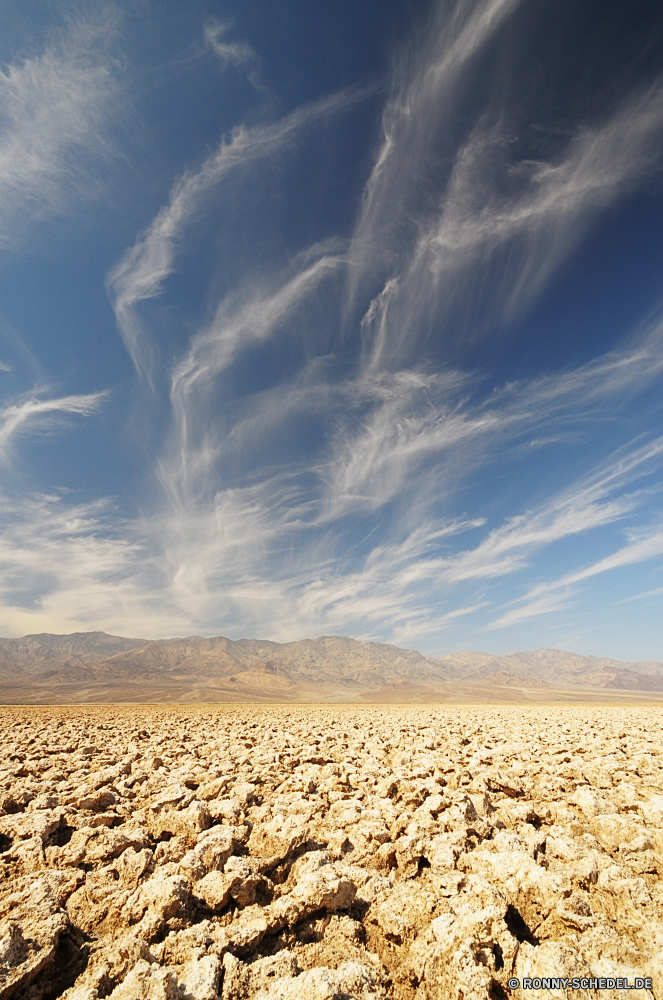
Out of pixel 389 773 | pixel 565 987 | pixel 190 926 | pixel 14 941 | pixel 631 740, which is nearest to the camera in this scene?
pixel 565 987

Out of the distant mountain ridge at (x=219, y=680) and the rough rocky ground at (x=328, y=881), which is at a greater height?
the rough rocky ground at (x=328, y=881)

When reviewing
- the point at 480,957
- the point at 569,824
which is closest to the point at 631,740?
the point at 569,824

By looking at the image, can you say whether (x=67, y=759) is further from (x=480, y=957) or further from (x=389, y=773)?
(x=480, y=957)

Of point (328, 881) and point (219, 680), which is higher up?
point (328, 881)

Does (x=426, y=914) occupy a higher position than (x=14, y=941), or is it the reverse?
(x=14, y=941)

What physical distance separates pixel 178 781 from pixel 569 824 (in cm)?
504

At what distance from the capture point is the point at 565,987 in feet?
7.68

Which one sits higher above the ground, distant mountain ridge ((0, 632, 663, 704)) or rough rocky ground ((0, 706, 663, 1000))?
rough rocky ground ((0, 706, 663, 1000))

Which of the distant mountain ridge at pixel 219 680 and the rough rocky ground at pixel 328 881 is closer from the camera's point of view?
the rough rocky ground at pixel 328 881

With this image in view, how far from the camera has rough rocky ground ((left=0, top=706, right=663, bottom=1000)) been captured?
2.47 meters

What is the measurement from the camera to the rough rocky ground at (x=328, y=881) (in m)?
2.47

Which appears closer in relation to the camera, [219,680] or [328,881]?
[328,881]

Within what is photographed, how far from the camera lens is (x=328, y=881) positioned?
328 cm

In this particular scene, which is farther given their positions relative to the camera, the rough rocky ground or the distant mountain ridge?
the distant mountain ridge
